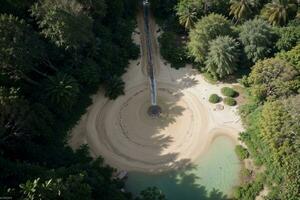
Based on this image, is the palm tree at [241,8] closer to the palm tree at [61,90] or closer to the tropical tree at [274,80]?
the tropical tree at [274,80]

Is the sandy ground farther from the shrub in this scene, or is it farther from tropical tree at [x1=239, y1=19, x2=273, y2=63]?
tropical tree at [x1=239, y1=19, x2=273, y2=63]

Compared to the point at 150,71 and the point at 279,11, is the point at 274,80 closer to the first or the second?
the point at 279,11

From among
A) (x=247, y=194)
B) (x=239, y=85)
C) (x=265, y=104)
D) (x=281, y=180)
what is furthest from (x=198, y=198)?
(x=239, y=85)

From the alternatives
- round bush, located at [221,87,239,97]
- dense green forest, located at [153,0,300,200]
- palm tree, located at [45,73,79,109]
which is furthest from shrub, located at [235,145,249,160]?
palm tree, located at [45,73,79,109]

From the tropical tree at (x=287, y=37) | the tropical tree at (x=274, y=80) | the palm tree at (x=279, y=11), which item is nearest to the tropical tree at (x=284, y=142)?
the tropical tree at (x=274, y=80)

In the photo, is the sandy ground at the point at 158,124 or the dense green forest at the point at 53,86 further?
the sandy ground at the point at 158,124

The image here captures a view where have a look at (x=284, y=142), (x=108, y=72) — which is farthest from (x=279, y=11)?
(x=108, y=72)

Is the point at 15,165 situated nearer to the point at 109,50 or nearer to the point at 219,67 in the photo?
the point at 109,50
